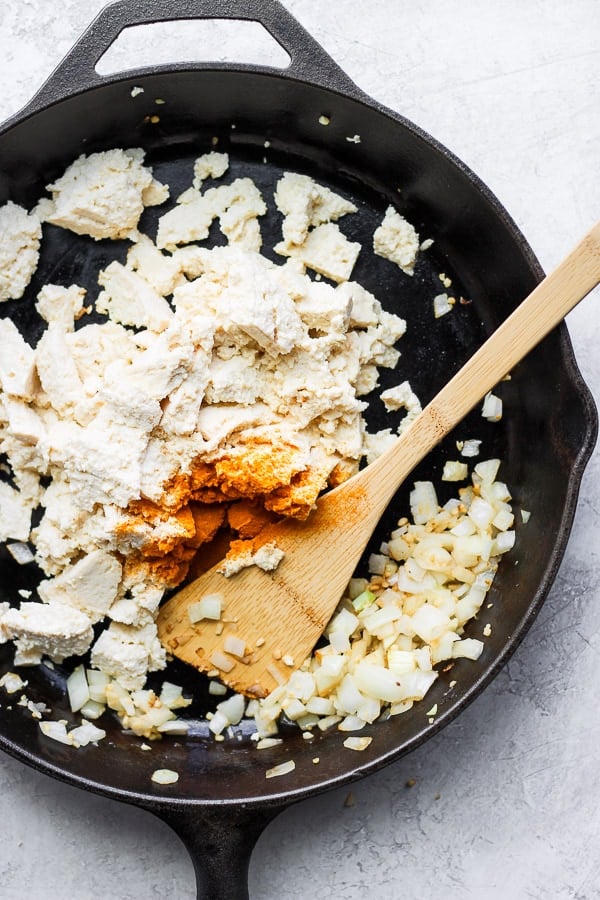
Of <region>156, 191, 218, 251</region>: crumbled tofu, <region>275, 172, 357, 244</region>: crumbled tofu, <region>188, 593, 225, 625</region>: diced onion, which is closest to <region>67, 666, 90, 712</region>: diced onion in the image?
<region>188, 593, 225, 625</region>: diced onion

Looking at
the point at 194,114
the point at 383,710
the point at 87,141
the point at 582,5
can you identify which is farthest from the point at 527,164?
the point at 383,710

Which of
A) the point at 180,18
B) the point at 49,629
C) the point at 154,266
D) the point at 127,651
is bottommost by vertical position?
the point at 127,651

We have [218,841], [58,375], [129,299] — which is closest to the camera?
[218,841]

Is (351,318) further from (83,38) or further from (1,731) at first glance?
(1,731)

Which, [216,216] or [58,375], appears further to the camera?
[216,216]

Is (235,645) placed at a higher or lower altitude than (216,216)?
lower

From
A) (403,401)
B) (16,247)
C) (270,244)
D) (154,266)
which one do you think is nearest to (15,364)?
(16,247)

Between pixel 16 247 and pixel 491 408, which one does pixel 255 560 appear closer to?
pixel 491 408
